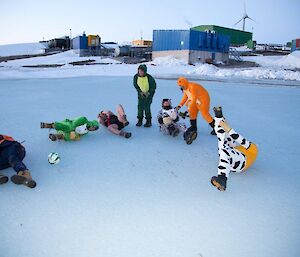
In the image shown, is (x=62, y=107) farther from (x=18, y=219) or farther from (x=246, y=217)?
(x=246, y=217)

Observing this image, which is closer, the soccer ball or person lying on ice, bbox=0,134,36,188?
person lying on ice, bbox=0,134,36,188

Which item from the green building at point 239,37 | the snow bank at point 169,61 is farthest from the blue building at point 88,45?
the green building at point 239,37

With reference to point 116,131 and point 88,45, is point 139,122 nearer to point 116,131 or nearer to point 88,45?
point 116,131

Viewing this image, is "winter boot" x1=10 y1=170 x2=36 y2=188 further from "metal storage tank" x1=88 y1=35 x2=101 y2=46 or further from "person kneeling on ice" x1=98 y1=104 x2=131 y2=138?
"metal storage tank" x1=88 y1=35 x2=101 y2=46

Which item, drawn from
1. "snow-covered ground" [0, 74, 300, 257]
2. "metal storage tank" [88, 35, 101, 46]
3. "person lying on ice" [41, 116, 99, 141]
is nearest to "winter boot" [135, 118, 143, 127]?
"snow-covered ground" [0, 74, 300, 257]

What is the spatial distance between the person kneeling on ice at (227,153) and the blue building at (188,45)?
78.4ft

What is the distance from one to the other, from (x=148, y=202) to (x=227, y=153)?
1124 mm

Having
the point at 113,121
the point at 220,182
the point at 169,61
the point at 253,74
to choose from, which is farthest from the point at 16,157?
the point at 169,61

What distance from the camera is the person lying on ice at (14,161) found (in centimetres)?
300

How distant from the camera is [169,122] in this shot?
4977mm

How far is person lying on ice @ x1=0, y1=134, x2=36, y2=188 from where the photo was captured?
300 centimetres

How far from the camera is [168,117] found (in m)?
5.04

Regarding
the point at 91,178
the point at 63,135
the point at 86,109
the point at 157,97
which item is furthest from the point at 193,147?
the point at 157,97

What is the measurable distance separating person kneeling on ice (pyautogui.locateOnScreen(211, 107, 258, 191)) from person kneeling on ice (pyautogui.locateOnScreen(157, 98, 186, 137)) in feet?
4.67
